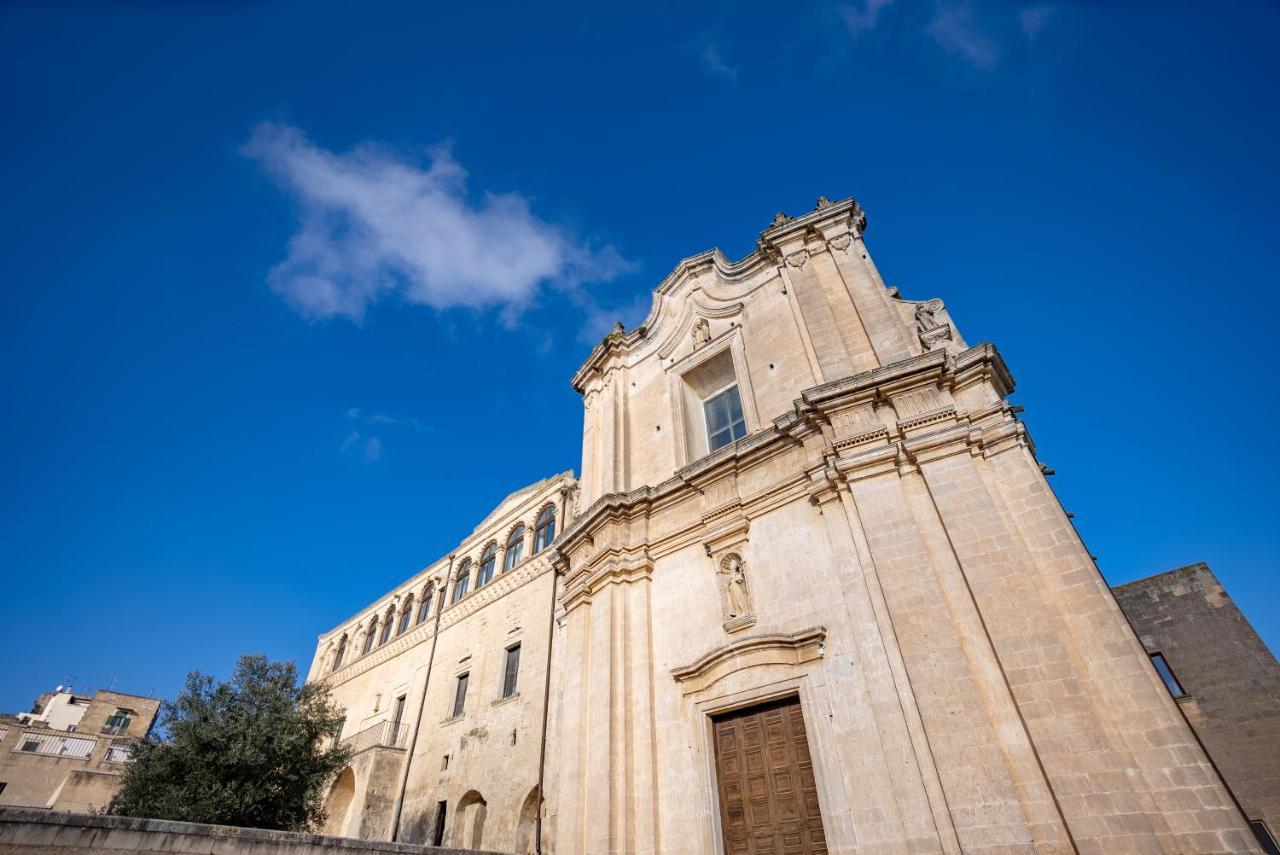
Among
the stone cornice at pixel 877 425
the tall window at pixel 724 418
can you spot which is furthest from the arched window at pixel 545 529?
the stone cornice at pixel 877 425

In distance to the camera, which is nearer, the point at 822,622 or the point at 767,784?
the point at 767,784

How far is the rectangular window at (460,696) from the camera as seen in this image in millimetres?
18641

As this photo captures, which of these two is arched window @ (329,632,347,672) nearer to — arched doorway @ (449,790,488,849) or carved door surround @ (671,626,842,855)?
arched doorway @ (449,790,488,849)

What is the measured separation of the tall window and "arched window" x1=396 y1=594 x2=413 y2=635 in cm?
1835

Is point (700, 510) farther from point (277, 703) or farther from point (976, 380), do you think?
point (277, 703)

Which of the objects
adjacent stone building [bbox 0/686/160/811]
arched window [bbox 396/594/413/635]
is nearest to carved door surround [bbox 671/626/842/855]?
arched window [bbox 396/594/413/635]

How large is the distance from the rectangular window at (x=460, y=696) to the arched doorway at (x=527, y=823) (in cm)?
493

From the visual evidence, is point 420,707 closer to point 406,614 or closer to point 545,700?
point 406,614

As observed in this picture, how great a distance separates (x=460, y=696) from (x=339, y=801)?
5.99m

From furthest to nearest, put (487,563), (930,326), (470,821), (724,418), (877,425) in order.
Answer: (487,563) → (470,821) → (724,418) → (930,326) → (877,425)

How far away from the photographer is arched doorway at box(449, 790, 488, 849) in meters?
15.7

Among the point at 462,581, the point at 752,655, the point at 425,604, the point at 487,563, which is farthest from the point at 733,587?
the point at 425,604

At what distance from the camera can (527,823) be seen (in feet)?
46.1

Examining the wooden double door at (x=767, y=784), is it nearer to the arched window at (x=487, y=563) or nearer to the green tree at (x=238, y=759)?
the green tree at (x=238, y=759)
